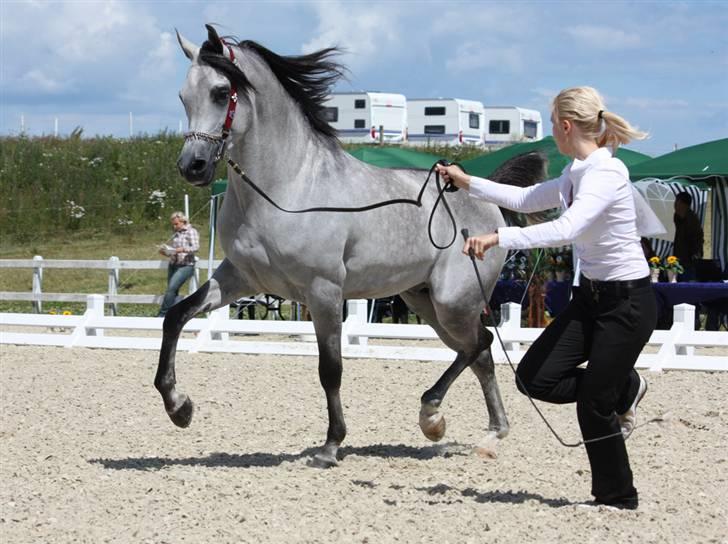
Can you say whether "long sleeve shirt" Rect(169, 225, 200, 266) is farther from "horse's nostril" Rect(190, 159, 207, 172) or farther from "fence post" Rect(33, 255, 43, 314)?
"horse's nostril" Rect(190, 159, 207, 172)

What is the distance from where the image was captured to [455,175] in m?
5.34

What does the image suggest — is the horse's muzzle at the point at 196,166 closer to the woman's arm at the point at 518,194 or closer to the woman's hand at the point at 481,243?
the woman's arm at the point at 518,194

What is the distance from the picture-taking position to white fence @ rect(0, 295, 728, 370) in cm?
1053

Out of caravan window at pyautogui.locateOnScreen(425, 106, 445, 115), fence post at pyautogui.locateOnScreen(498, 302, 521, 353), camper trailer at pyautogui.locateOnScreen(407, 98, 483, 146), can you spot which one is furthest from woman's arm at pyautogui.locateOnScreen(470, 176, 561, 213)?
caravan window at pyautogui.locateOnScreen(425, 106, 445, 115)

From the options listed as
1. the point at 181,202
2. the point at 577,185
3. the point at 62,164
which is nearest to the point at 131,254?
the point at 181,202

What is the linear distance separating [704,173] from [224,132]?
9.31 metres

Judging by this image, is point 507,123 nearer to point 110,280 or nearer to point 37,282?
point 37,282

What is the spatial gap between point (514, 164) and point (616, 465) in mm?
2897

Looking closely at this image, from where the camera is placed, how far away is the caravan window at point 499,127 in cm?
3850

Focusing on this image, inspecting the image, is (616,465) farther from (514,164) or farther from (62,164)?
(62,164)

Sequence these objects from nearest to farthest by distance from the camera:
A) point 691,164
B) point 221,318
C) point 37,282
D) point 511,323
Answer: point 511,323 < point 221,318 < point 691,164 < point 37,282

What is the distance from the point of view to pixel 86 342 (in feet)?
41.8

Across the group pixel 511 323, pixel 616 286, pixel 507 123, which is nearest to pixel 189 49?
pixel 616 286

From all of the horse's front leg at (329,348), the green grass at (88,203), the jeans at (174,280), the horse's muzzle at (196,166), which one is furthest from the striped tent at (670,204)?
the green grass at (88,203)
